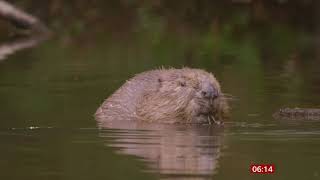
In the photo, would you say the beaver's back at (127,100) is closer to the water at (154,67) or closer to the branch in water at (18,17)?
the water at (154,67)

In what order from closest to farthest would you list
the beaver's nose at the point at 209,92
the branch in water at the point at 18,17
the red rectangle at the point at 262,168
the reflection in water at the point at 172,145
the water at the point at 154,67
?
the red rectangle at the point at 262,168, the reflection in water at the point at 172,145, the water at the point at 154,67, the beaver's nose at the point at 209,92, the branch in water at the point at 18,17

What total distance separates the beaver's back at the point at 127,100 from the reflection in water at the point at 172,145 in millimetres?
285

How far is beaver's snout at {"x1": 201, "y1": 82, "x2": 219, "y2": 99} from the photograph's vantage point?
10.9 metres

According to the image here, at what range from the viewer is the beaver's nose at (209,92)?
10.9 metres

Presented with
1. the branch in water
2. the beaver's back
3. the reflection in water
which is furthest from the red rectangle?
the branch in water

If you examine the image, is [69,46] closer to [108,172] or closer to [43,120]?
[43,120]

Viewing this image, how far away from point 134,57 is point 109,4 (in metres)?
11.9

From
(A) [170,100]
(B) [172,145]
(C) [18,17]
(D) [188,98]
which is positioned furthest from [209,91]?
(C) [18,17]

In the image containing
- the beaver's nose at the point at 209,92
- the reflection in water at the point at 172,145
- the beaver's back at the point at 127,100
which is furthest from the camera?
the beaver's back at the point at 127,100

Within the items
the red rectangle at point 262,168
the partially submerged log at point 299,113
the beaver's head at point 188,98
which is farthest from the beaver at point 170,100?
the red rectangle at point 262,168

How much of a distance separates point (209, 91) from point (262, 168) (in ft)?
9.37

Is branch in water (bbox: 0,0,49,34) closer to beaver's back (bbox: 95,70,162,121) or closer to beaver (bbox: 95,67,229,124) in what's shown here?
beaver's back (bbox: 95,70,162,121)

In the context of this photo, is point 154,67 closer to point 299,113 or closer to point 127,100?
point 127,100

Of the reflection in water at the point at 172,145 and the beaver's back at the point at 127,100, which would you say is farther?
the beaver's back at the point at 127,100
